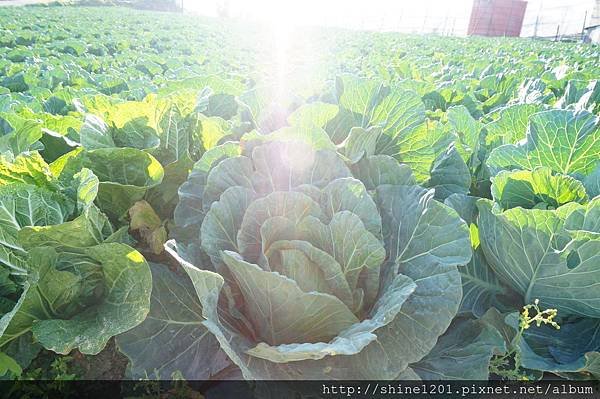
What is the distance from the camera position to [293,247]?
1.22 m

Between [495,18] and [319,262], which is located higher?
[495,18]

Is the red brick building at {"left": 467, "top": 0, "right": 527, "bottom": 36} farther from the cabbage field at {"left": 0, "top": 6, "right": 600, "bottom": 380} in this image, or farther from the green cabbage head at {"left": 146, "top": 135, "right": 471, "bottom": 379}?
the green cabbage head at {"left": 146, "top": 135, "right": 471, "bottom": 379}

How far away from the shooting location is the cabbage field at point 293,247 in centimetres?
116

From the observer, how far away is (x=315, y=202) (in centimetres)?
128

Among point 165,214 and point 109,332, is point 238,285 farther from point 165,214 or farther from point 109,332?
point 165,214

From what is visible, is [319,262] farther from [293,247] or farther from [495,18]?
[495,18]

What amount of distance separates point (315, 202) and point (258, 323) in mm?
371

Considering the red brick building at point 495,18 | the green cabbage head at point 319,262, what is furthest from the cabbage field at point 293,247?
the red brick building at point 495,18

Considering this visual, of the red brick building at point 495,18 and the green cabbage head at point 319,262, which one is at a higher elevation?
the red brick building at point 495,18

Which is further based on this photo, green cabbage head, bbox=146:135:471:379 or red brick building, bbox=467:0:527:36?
red brick building, bbox=467:0:527:36

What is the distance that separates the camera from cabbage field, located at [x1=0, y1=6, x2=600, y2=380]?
1163mm

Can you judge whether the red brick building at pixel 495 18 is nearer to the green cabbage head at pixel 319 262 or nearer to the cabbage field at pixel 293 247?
the cabbage field at pixel 293 247

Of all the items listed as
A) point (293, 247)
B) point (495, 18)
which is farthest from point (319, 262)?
point (495, 18)

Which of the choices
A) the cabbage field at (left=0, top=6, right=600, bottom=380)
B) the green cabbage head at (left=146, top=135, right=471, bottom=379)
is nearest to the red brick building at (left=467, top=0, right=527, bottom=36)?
the cabbage field at (left=0, top=6, right=600, bottom=380)
